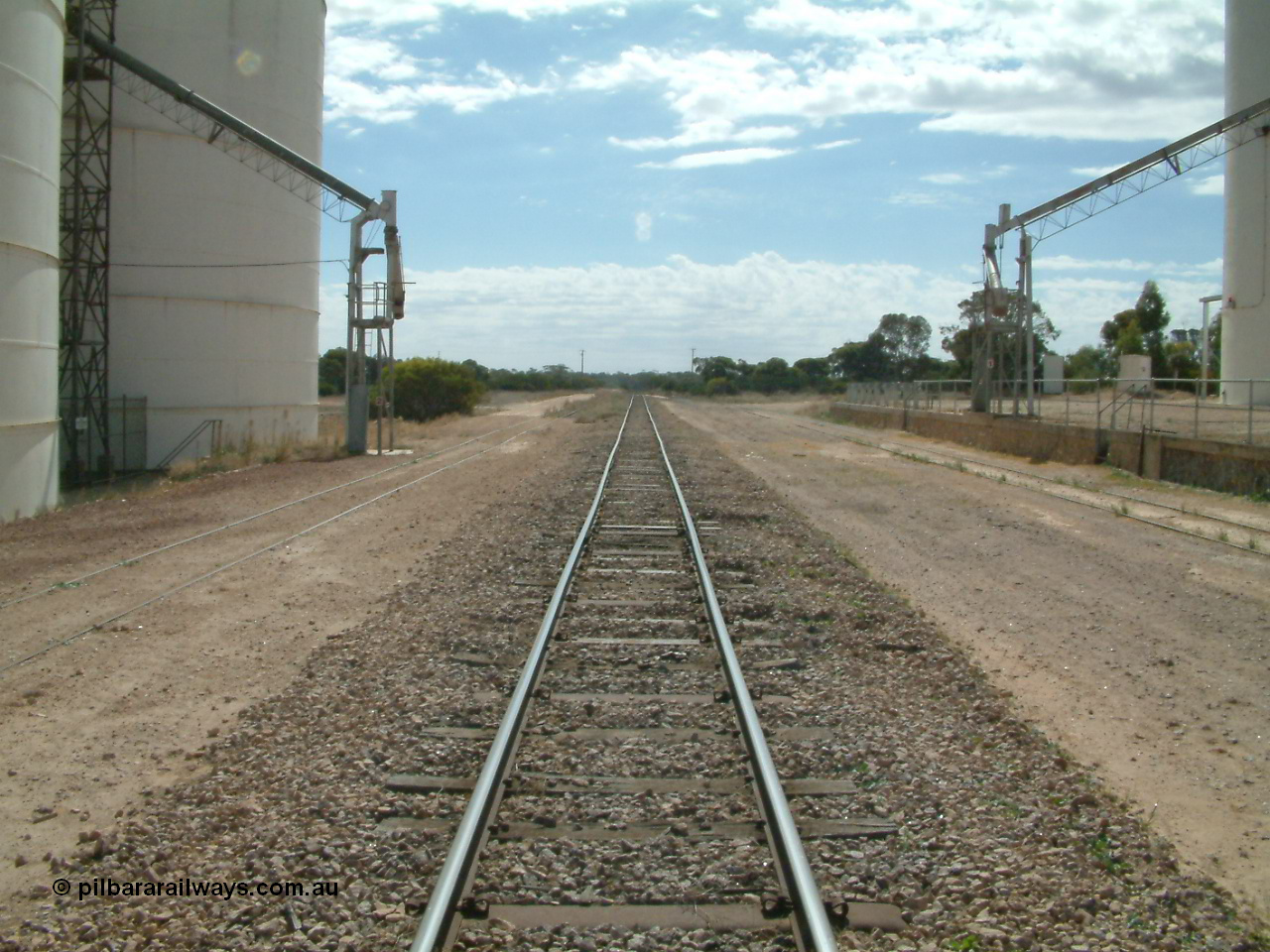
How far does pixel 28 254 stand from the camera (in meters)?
16.9

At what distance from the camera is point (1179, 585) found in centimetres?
1119

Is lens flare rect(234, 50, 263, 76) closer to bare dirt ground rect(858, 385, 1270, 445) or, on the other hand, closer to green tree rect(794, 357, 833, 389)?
bare dirt ground rect(858, 385, 1270, 445)

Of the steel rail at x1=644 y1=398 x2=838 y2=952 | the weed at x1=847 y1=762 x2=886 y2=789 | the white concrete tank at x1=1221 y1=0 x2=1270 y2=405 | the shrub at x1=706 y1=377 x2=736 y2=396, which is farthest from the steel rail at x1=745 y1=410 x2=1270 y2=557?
the shrub at x1=706 y1=377 x2=736 y2=396

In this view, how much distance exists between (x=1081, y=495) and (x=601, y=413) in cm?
4217

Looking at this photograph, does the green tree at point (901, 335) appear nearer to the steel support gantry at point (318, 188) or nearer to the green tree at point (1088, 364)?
the green tree at point (1088, 364)

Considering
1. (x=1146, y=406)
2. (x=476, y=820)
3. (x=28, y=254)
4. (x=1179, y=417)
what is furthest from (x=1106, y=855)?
(x=1179, y=417)

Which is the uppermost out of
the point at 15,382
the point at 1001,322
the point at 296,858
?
the point at 1001,322

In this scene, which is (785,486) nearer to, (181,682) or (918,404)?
(181,682)

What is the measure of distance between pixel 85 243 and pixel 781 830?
26977mm

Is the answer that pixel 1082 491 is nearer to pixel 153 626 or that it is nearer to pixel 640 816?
pixel 153 626

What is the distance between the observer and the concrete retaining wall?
18656 mm

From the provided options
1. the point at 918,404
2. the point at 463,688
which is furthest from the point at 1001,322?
the point at 463,688

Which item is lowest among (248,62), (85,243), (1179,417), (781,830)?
(781,830)

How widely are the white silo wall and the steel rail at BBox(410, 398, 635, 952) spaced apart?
23.9 m
